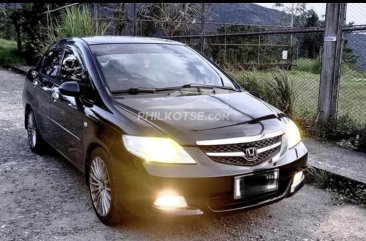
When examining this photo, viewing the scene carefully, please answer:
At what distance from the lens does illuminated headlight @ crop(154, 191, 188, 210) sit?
284 centimetres

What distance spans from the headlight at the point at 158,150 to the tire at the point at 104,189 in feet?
0.98

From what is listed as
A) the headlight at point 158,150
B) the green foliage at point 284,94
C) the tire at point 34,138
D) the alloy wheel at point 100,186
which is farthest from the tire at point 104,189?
the green foliage at point 284,94

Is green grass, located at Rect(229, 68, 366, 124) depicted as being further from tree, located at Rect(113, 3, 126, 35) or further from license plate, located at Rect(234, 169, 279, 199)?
tree, located at Rect(113, 3, 126, 35)

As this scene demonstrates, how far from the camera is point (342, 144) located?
5512mm

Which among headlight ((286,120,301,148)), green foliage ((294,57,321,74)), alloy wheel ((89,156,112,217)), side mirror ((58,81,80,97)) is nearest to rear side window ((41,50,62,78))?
side mirror ((58,81,80,97))

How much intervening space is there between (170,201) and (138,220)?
673 mm

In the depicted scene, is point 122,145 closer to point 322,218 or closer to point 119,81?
point 119,81

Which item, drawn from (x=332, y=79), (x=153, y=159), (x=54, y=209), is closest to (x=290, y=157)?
(x=153, y=159)

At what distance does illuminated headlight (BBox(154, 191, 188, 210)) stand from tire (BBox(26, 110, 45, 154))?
9.67 feet

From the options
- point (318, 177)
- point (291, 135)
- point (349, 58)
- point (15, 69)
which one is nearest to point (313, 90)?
point (349, 58)

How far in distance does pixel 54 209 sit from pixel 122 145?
1.18 meters

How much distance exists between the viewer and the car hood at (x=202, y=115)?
3.00 meters

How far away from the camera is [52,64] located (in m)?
4.94

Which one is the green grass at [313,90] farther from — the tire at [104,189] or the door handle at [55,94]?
the tire at [104,189]
